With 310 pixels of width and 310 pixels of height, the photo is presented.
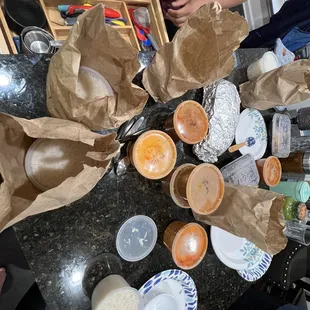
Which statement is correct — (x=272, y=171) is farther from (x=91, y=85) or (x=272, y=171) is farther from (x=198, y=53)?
(x=91, y=85)

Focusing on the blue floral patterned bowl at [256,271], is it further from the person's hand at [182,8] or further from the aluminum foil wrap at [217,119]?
the person's hand at [182,8]

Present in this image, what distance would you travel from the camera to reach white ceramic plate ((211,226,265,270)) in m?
1.14

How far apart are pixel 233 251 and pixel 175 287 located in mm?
287

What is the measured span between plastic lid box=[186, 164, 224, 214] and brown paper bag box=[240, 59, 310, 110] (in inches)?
15.1

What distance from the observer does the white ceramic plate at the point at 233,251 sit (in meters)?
1.14

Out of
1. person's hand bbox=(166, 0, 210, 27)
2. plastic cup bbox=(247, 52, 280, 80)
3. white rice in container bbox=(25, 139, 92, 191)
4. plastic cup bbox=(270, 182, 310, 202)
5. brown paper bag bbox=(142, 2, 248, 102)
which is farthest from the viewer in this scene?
person's hand bbox=(166, 0, 210, 27)

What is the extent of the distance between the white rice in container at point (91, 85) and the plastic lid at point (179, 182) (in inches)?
12.9

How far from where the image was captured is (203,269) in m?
1.13

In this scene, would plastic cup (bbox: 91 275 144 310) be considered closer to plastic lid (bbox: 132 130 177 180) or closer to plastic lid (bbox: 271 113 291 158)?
plastic lid (bbox: 132 130 177 180)

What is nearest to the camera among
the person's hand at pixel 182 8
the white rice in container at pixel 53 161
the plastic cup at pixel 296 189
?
the white rice in container at pixel 53 161

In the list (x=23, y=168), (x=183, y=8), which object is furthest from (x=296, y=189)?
(x=23, y=168)

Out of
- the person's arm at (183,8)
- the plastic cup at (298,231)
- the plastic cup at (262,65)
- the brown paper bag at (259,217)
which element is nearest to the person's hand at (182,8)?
the person's arm at (183,8)

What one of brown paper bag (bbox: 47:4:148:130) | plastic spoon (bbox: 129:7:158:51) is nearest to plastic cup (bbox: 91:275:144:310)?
brown paper bag (bbox: 47:4:148:130)

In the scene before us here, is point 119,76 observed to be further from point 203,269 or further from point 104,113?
point 203,269
